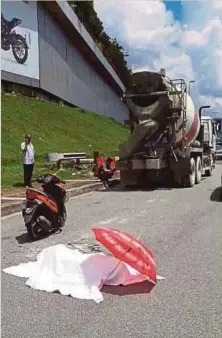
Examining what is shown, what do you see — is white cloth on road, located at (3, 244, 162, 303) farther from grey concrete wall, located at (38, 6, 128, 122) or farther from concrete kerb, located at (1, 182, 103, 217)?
grey concrete wall, located at (38, 6, 128, 122)

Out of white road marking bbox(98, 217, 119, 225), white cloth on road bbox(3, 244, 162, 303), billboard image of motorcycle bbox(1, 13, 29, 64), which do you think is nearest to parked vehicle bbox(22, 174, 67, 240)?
white road marking bbox(98, 217, 119, 225)

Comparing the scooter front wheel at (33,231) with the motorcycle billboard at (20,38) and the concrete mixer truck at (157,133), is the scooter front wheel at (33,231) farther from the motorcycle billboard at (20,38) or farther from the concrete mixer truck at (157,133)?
the motorcycle billboard at (20,38)

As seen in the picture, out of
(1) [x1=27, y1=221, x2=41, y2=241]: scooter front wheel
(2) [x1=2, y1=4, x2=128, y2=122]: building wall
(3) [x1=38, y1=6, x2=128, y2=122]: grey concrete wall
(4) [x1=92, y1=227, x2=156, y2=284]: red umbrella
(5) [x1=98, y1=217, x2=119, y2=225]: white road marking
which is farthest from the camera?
(3) [x1=38, y1=6, x2=128, y2=122]: grey concrete wall

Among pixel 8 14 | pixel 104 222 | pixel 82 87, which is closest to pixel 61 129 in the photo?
pixel 8 14

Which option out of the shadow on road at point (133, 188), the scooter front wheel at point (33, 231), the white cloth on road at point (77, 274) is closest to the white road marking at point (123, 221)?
the scooter front wheel at point (33, 231)

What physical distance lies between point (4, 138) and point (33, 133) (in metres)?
4.02

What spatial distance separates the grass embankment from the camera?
21228 mm

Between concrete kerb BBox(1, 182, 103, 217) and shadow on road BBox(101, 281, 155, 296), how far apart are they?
5940mm

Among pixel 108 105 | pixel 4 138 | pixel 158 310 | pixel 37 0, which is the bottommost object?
pixel 158 310

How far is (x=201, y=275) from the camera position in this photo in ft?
19.1

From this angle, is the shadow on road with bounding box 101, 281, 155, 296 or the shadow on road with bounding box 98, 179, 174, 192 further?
the shadow on road with bounding box 98, 179, 174, 192

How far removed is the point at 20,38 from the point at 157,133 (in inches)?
805

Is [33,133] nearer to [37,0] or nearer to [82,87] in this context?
[37,0]

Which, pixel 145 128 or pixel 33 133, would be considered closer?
pixel 145 128
